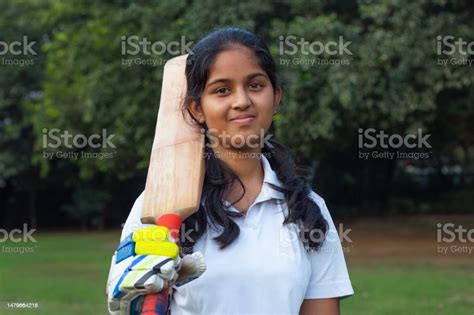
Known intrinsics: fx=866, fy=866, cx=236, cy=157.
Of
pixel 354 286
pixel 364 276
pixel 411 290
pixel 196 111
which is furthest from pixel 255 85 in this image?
pixel 364 276

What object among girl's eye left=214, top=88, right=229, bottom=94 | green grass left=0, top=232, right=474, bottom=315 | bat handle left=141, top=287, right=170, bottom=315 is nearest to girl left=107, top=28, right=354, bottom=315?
girl's eye left=214, top=88, right=229, bottom=94

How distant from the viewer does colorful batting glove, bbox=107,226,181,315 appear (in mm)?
1884

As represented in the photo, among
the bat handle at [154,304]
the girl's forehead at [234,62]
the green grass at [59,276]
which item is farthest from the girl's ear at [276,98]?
the green grass at [59,276]

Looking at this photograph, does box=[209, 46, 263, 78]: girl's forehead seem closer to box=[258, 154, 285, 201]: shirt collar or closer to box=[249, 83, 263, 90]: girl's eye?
box=[249, 83, 263, 90]: girl's eye

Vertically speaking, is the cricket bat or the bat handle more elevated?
the cricket bat

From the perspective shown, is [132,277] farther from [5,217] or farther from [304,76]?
[5,217]

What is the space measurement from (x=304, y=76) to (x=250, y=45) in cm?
1136

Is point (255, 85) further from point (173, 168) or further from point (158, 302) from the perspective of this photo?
point (158, 302)

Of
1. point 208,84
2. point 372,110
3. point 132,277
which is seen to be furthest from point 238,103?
point 372,110

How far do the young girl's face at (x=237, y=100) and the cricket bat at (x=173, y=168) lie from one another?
9 cm

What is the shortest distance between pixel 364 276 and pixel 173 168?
32.2ft

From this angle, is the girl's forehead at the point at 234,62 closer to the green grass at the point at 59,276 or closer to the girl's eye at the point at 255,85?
the girl's eye at the point at 255,85

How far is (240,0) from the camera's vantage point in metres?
14.3

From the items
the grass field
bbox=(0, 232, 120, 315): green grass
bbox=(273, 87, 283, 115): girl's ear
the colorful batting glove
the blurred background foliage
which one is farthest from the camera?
the blurred background foliage
